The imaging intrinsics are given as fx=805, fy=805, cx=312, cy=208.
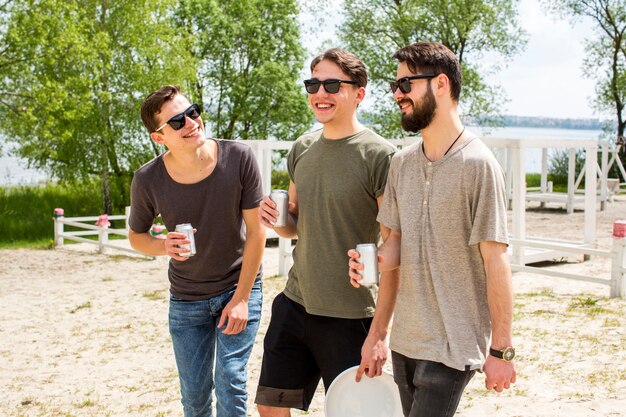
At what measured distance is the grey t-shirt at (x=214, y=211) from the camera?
3.69 m

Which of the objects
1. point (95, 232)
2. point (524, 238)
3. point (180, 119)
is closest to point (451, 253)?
point (180, 119)

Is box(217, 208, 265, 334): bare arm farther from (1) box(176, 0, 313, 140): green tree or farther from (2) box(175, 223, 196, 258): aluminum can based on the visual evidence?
(1) box(176, 0, 313, 140): green tree

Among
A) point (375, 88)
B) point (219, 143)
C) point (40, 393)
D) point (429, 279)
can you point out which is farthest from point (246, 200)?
point (375, 88)

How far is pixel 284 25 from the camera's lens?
29.9 meters

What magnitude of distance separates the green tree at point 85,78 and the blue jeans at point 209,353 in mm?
16733

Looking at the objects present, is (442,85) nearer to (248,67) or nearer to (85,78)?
(85,78)

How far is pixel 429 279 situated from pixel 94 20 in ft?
68.0

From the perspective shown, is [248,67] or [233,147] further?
[248,67]

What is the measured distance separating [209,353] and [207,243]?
0.54 meters

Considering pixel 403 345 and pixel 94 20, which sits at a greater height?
pixel 94 20

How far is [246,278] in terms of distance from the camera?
365 cm

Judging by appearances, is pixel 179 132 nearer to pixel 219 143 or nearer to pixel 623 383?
pixel 219 143

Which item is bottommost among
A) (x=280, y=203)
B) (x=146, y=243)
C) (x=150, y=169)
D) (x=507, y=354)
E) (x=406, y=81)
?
(x=507, y=354)


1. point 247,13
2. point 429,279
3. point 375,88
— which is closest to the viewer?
point 429,279
